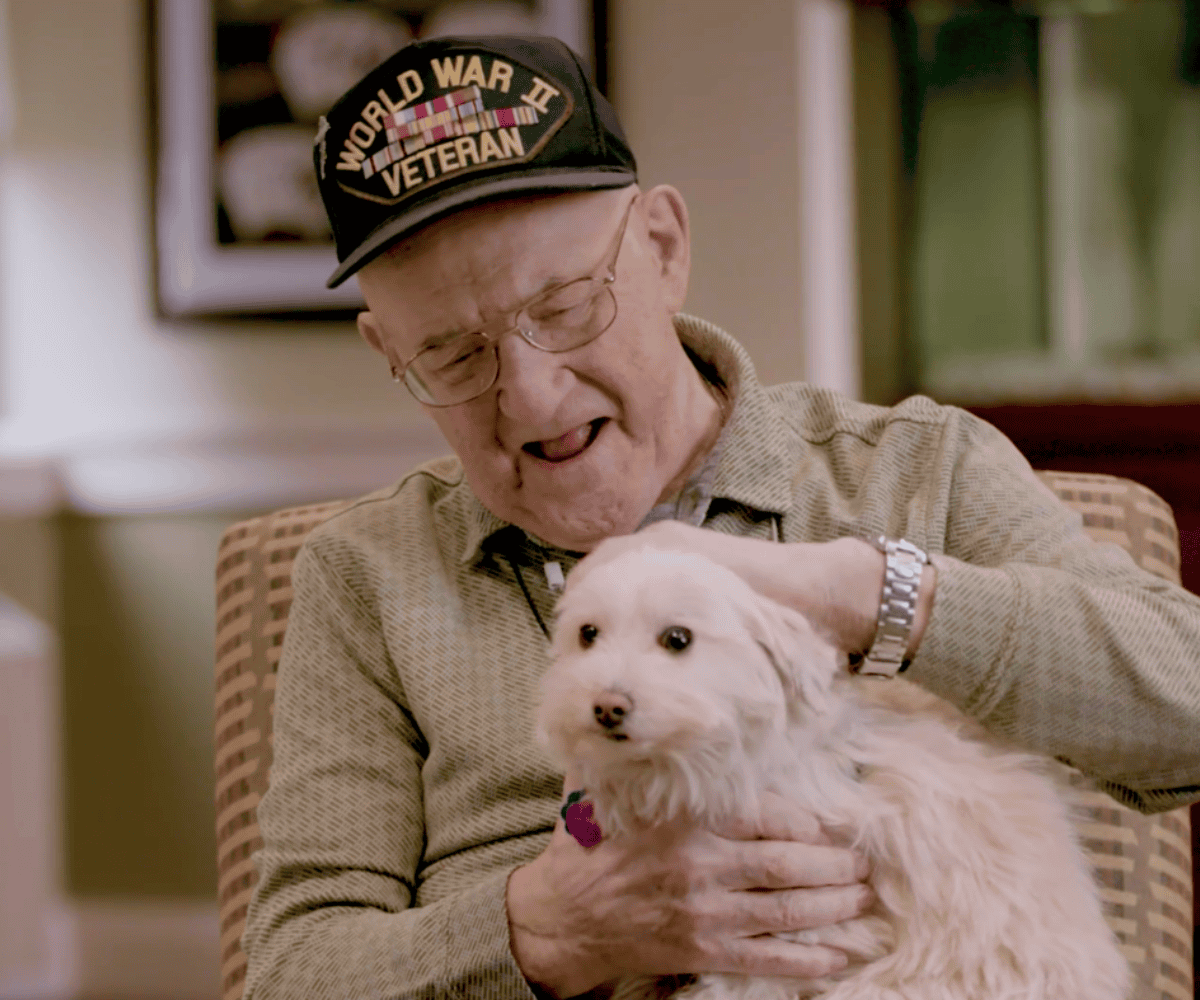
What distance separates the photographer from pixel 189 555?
3145 millimetres

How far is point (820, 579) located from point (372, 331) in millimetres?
578

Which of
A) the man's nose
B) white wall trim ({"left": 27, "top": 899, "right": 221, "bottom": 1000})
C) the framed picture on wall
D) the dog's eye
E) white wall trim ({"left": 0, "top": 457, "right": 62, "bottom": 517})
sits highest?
the framed picture on wall

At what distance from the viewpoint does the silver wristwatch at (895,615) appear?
1.02 metres

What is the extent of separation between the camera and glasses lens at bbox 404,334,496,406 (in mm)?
1231

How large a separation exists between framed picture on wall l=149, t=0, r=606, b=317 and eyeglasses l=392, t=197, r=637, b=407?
176 cm

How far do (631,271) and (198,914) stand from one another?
A: 247 centimetres

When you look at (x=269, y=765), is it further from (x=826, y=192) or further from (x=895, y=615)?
(x=826, y=192)

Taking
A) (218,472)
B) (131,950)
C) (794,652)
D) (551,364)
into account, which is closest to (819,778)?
(794,652)

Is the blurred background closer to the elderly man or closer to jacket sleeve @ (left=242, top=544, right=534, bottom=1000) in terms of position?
the elderly man

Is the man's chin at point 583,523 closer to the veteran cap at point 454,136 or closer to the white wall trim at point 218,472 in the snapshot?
the veteran cap at point 454,136

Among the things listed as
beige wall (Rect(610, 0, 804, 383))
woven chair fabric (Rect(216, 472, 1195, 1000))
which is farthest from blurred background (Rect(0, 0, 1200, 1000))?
woven chair fabric (Rect(216, 472, 1195, 1000))

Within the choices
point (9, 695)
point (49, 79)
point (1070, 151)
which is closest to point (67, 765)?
point (9, 695)

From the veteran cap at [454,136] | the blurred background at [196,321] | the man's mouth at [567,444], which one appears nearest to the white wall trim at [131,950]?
the blurred background at [196,321]

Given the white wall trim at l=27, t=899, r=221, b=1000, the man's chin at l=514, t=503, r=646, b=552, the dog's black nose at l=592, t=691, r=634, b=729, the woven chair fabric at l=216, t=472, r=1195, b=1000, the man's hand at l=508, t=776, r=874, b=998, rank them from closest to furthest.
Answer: the dog's black nose at l=592, t=691, r=634, b=729 → the man's hand at l=508, t=776, r=874, b=998 → the man's chin at l=514, t=503, r=646, b=552 → the woven chair fabric at l=216, t=472, r=1195, b=1000 → the white wall trim at l=27, t=899, r=221, b=1000
